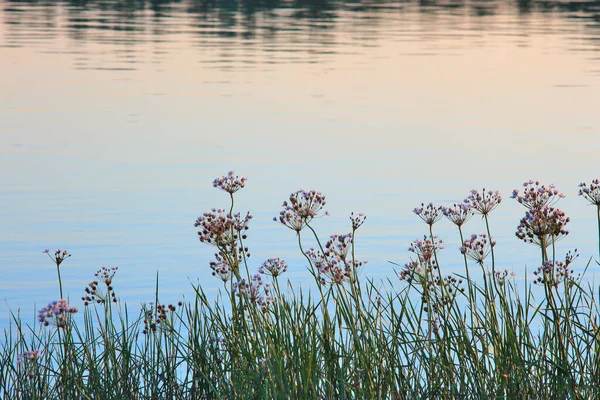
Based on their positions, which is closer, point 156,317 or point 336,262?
point 336,262

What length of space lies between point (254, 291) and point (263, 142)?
39.4 feet

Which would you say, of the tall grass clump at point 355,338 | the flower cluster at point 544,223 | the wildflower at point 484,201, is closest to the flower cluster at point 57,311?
the tall grass clump at point 355,338

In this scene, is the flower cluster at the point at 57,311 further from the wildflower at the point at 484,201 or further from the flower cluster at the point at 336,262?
the wildflower at the point at 484,201

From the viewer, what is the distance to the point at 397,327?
14.0ft

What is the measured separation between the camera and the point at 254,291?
4.30 metres

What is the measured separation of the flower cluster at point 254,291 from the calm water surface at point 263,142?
4234mm

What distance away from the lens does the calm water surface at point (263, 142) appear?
10297mm

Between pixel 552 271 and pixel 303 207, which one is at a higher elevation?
pixel 303 207

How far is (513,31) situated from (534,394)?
1665 inches

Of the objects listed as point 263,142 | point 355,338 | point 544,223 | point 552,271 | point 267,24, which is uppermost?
point 267,24

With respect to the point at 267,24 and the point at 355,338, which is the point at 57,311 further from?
the point at 267,24

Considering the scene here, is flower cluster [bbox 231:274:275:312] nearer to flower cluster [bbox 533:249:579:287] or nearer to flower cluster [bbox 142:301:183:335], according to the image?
flower cluster [bbox 142:301:183:335]

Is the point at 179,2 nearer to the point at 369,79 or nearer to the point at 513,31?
the point at 513,31

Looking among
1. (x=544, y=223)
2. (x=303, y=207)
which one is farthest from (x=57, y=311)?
(x=544, y=223)
